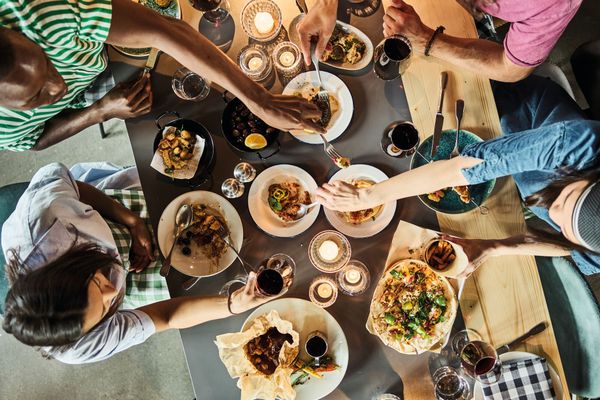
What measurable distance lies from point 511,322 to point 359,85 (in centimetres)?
126

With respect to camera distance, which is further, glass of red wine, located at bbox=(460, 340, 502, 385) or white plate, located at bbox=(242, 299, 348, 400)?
white plate, located at bbox=(242, 299, 348, 400)

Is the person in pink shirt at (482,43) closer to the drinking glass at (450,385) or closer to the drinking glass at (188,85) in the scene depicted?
the drinking glass at (188,85)

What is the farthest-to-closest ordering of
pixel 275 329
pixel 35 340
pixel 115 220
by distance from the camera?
1. pixel 115 220
2. pixel 275 329
3. pixel 35 340

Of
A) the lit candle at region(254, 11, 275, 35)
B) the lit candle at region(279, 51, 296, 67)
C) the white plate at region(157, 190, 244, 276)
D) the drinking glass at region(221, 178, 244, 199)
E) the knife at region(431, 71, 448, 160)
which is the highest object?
the knife at region(431, 71, 448, 160)

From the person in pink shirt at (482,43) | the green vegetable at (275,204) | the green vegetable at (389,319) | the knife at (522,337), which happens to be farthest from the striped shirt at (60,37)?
the knife at (522,337)

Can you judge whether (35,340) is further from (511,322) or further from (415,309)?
(511,322)

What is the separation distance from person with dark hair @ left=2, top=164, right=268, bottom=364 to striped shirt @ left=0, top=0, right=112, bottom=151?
0.24 metres

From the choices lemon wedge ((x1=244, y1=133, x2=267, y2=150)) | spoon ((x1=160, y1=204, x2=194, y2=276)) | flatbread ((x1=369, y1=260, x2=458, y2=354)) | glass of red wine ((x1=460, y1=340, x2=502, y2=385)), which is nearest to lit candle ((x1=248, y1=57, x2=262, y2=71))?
lemon wedge ((x1=244, y1=133, x2=267, y2=150))

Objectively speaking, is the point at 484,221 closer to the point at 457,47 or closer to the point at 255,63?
the point at 457,47

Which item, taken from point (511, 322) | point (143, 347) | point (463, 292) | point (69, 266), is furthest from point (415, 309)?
point (143, 347)

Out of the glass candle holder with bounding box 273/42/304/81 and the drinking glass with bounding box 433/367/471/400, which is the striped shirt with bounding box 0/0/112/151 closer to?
the glass candle holder with bounding box 273/42/304/81

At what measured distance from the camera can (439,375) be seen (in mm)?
2098

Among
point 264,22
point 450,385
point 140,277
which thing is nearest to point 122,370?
point 140,277

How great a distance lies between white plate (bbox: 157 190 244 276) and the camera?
2.16 meters
